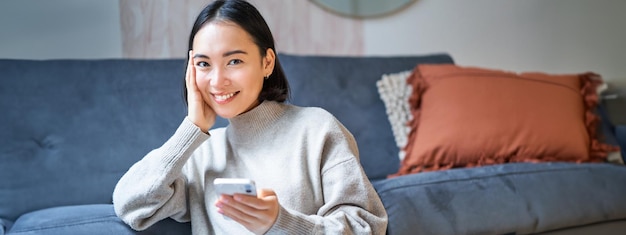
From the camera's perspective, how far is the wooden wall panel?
242cm

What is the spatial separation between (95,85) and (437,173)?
0.95m

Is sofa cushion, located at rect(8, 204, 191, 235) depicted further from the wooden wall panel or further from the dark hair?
the wooden wall panel

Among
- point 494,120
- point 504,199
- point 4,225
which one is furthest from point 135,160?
point 494,120

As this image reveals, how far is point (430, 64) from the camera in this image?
241 cm

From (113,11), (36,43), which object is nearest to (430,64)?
(113,11)

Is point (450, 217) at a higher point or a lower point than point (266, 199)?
lower

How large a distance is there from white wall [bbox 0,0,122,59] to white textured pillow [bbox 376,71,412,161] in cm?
87

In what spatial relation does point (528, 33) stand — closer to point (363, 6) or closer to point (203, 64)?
point (363, 6)

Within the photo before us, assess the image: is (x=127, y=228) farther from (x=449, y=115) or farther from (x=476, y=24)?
(x=476, y=24)

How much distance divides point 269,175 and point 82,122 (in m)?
0.76

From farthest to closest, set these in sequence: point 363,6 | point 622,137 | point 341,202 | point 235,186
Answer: point 363,6 → point 622,137 → point 341,202 → point 235,186

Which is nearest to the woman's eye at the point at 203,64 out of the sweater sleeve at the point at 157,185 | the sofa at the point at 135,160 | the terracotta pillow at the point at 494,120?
the sweater sleeve at the point at 157,185

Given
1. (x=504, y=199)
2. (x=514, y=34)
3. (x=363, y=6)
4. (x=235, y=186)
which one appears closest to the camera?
(x=235, y=186)

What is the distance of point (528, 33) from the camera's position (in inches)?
126
